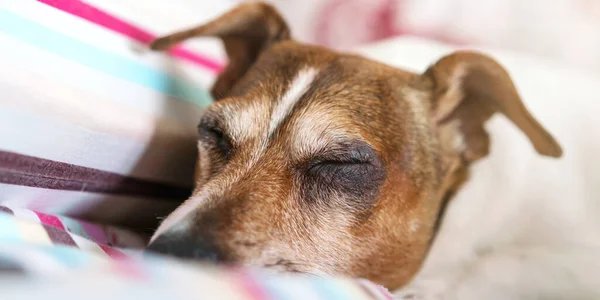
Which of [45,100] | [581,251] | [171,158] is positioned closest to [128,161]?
[171,158]

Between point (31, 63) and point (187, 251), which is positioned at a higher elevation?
point (31, 63)

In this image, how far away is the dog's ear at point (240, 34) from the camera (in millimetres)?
1845

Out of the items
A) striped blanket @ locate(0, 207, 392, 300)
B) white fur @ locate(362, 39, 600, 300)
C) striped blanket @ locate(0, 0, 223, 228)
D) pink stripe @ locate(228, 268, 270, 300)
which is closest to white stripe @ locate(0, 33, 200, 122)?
striped blanket @ locate(0, 0, 223, 228)

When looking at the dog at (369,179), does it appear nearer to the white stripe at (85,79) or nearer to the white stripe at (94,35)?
Result: the white stripe at (94,35)

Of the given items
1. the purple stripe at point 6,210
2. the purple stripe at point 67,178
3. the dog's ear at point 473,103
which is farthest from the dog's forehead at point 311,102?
the purple stripe at point 6,210

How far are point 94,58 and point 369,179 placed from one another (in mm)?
859

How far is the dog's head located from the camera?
1.38 metres

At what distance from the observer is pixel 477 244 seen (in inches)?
80.6

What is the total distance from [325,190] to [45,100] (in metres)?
0.75

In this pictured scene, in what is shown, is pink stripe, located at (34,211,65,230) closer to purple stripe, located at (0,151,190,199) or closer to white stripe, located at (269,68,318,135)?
purple stripe, located at (0,151,190,199)

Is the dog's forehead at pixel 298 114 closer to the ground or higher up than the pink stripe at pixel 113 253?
higher up

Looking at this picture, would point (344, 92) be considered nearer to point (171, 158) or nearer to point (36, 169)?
point (171, 158)

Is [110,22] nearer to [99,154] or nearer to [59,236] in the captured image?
[99,154]

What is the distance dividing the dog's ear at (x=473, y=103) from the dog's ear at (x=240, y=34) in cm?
59
